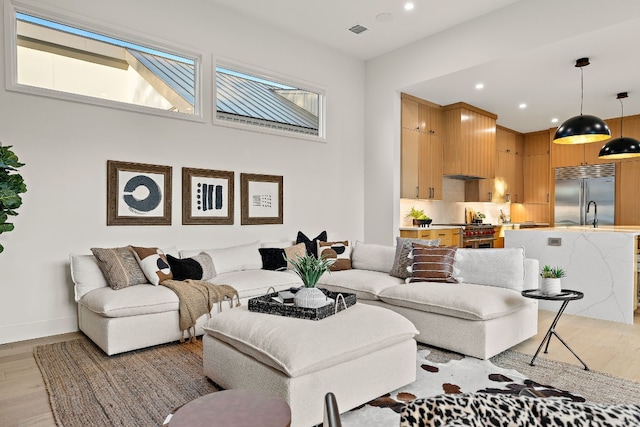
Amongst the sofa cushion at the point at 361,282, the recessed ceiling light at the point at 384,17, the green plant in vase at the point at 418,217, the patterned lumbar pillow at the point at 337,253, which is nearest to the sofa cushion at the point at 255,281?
the sofa cushion at the point at 361,282

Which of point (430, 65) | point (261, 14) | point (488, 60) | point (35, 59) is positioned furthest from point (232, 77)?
point (488, 60)

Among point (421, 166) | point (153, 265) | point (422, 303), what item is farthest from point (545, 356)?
point (421, 166)

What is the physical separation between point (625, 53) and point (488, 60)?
1.49m

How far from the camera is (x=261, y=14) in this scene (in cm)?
502

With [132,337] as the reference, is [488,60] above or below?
above

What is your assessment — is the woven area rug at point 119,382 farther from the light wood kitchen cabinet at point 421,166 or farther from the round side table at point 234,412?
the light wood kitchen cabinet at point 421,166

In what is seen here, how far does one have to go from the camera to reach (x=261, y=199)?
17.3ft

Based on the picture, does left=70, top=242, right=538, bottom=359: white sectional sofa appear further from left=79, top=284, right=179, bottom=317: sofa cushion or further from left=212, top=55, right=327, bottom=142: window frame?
left=212, top=55, right=327, bottom=142: window frame

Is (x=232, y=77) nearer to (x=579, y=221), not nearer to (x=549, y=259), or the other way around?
(x=549, y=259)

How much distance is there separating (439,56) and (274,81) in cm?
224

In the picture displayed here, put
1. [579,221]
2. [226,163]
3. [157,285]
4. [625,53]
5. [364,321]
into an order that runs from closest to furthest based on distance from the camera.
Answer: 1. [364,321]
2. [157,285]
3. [625,53]
4. [226,163]
5. [579,221]

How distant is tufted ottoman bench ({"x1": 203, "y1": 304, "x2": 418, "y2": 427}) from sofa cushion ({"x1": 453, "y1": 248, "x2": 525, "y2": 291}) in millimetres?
1377

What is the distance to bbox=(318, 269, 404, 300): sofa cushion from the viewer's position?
3.70 meters

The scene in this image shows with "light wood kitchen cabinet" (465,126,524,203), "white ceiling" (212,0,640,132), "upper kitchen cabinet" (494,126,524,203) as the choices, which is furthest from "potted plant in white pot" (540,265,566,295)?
"upper kitchen cabinet" (494,126,524,203)
